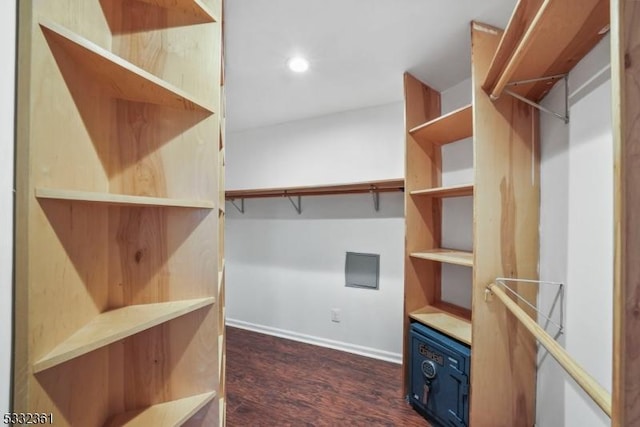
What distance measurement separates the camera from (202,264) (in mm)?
860

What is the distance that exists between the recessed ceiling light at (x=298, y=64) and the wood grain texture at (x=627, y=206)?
1453mm

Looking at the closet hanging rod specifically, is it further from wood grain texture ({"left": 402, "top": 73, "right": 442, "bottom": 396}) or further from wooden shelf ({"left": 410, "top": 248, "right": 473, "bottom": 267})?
wood grain texture ({"left": 402, "top": 73, "right": 442, "bottom": 396})

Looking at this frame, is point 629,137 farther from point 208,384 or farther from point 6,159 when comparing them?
point 208,384

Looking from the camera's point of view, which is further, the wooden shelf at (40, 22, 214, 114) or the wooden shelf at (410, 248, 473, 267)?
the wooden shelf at (410, 248, 473, 267)

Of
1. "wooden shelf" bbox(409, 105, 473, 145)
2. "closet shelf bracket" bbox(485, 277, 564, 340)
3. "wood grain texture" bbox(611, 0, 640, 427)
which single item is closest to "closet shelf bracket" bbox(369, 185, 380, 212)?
"wooden shelf" bbox(409, 105, 473, 145)

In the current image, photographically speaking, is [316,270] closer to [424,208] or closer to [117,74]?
[424,208]

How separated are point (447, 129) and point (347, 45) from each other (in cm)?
82

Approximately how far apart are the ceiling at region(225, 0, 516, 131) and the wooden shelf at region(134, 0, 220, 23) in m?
0.40

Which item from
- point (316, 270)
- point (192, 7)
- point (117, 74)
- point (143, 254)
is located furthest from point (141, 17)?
point (316, 270)

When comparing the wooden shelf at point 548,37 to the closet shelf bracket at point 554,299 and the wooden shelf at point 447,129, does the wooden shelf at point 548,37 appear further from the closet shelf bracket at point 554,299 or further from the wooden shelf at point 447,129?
the closet shelf bracket at point 554,299

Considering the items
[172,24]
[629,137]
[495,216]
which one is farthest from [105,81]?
[495,216]

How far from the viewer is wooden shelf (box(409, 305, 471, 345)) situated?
4.66 feet

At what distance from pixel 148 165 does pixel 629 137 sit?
1.17 m

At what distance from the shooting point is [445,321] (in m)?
1.59
